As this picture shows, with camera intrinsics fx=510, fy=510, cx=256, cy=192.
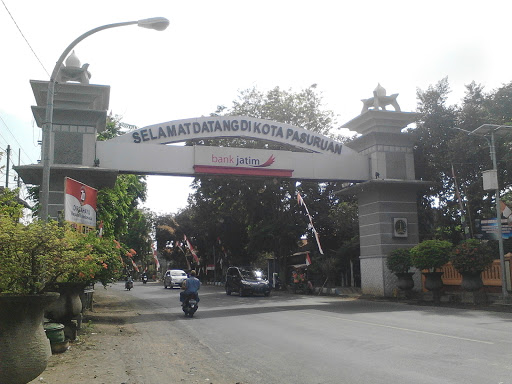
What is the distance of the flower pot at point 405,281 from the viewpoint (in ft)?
69.2

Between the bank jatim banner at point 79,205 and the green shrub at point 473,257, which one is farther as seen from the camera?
the green shrub at point 473,257

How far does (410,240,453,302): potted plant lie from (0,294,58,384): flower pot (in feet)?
52.1

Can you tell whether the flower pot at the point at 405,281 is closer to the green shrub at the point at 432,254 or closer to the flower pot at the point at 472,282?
the green shrub at the point at 432,254

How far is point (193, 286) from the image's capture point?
17078 millimetres

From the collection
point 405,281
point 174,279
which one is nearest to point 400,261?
point 405,281

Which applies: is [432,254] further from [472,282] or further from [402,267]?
[402,267]

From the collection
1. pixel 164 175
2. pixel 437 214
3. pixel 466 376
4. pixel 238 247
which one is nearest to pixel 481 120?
pixel 437 214

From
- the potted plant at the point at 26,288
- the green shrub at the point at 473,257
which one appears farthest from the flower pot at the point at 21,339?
the green shrub at the point at 473,257

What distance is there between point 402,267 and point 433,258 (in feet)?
6.91

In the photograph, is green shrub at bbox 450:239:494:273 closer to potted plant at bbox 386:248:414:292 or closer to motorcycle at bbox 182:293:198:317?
potted plant at bbox 386:248:414:292

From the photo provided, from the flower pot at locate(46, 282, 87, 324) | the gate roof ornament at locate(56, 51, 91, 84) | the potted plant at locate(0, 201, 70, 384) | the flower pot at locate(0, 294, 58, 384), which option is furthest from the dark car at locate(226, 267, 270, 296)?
the flower pot at locate(0, 294, 58, 384)

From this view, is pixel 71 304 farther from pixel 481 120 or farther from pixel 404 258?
pixel 481 120

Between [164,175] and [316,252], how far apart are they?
19.0 meters

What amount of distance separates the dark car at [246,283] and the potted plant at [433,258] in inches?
422
